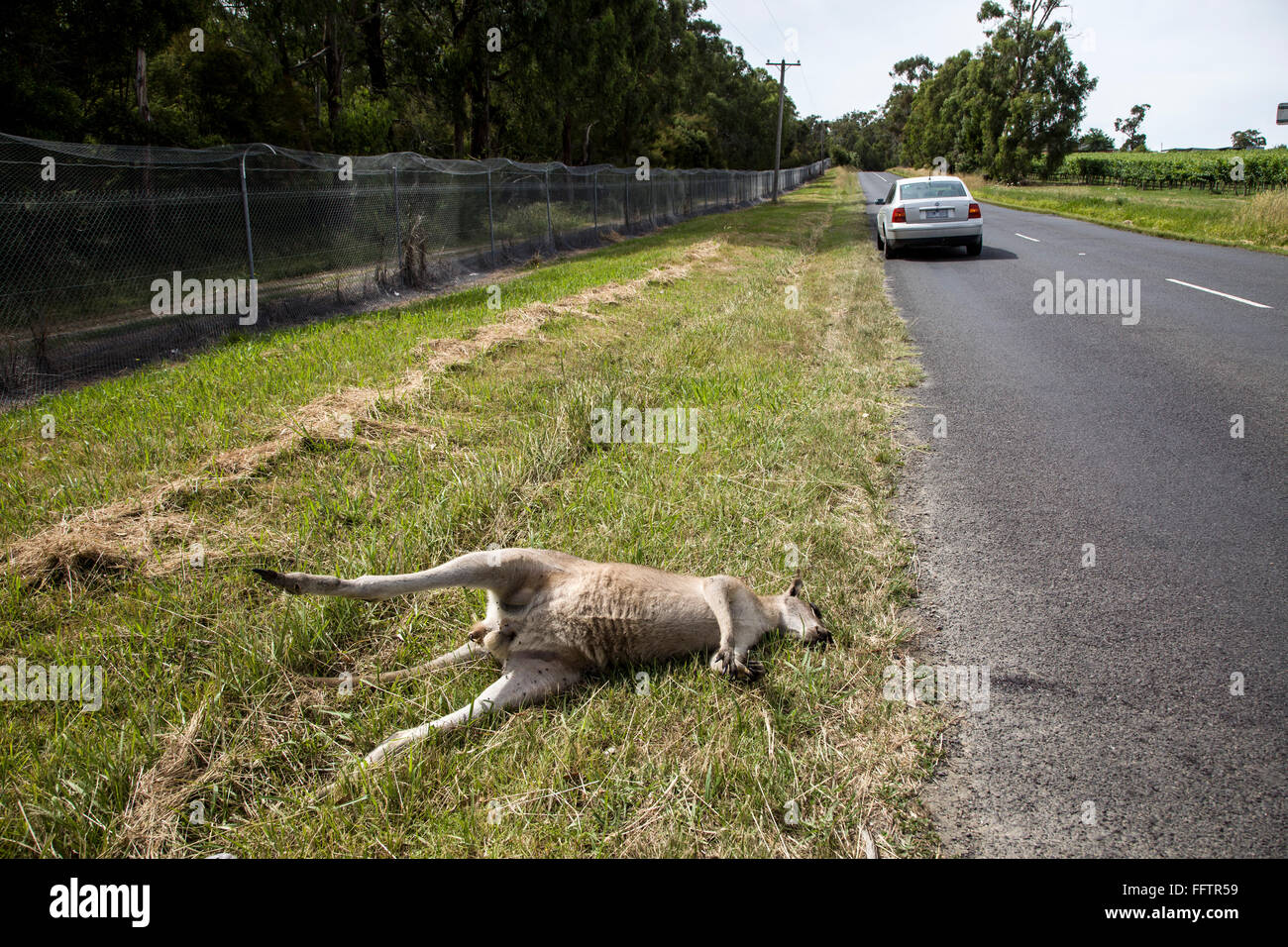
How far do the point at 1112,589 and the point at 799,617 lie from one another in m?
1.57

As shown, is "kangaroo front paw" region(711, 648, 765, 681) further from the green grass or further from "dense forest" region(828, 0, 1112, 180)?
"dense forest" region(828, 0, 1112, 180)

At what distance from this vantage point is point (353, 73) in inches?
1148

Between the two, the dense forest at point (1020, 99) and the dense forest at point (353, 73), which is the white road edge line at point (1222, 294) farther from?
the dense forest at point (1020, 99)

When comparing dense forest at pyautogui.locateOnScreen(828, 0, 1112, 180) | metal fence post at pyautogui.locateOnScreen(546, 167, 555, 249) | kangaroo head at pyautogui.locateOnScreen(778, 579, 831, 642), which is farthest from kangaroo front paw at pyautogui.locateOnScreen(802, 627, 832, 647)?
dense forest at pyautogui.locateOnScreen(828, 0, 1112, 180)

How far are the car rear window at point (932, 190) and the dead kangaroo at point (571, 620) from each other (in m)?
16.3

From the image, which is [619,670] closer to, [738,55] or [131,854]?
[131,854]

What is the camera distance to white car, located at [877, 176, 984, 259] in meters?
16.4

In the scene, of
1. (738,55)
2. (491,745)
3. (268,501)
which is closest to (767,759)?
(491,745)

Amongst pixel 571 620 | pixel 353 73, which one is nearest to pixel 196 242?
pixel 571 620

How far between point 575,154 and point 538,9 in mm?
13194

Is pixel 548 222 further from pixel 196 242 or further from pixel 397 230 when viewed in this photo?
pixel 196 242

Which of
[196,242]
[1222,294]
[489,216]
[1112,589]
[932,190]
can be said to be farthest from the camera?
[489,216]

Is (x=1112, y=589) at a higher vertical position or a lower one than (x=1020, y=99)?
lower
